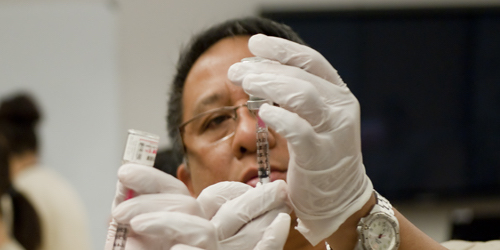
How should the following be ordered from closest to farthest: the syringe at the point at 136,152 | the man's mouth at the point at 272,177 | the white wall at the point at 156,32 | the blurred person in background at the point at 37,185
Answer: the syringe at the point at 136,152 → the man's mouth at the point at 272,177 → the blurred person in background at the point at 37,185 → the white wall at the point at 156,32

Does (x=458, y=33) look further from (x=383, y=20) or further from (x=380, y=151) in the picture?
(x=380, y=151)

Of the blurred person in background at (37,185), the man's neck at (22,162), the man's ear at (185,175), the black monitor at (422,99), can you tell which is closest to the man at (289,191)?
the man's ear at (185,175)

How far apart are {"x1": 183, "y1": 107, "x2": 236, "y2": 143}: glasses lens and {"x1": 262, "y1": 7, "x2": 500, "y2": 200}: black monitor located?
1809mm

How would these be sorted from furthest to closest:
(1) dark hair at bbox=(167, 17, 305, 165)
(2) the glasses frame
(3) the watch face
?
1. (1) dark hair at bbox=(167, 17, 305, 165)
2. (2) the glasses frame
3. (3) the watch face

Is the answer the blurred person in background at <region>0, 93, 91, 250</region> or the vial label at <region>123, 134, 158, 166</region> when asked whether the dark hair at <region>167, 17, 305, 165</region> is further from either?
the blurred person in background at <region>0, 93, 91, 250</region>

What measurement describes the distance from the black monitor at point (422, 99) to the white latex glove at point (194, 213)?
218 centimetres

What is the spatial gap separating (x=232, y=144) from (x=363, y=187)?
0.45 m

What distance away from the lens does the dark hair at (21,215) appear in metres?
2.20

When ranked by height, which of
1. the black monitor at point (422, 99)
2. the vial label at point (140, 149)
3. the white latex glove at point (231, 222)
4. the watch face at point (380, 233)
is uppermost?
the vial label at point (140, 149)

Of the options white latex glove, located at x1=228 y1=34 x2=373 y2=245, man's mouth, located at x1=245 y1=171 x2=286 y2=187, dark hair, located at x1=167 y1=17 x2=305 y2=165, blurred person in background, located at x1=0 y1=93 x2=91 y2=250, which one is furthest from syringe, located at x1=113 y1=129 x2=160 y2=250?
blurred person in background, located at x1=0 y1=93 x2=91 y2=250

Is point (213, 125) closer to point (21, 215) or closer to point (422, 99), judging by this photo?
point (21, 215)

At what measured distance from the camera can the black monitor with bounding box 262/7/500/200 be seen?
10.2ft

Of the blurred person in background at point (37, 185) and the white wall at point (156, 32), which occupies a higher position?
the white wall at point (156, 32)

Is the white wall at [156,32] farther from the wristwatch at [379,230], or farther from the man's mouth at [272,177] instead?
the wristwatch at [379,230]
